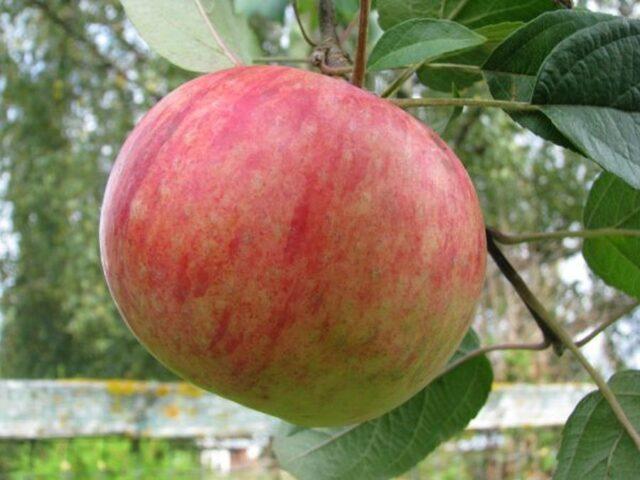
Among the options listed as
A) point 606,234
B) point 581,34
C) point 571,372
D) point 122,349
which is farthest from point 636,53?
point 122,349

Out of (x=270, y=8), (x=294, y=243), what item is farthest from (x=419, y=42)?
(x=270, y=8)

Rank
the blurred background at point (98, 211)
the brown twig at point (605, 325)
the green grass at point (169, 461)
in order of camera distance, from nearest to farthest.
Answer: the brown twig at point (605, 325) → the green grass at point (169, 461) → the blurred background at point (98, 211)

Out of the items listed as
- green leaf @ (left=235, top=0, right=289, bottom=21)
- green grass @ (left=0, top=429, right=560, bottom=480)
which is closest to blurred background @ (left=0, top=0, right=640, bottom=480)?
green grass @ (left=0, top=429, right=560, bottom=480)

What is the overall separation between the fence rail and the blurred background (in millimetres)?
312

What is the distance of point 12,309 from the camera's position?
15.6 feet

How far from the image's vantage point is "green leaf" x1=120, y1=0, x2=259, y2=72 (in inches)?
20.9

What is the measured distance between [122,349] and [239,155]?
4416mm

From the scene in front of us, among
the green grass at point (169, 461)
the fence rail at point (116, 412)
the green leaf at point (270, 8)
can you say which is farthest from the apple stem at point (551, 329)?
the fence rail at point (116, 412)

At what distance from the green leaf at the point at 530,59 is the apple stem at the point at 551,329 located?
0.10 meters

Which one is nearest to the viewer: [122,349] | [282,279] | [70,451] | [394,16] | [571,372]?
[282,279]

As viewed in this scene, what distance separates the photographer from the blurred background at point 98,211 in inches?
113

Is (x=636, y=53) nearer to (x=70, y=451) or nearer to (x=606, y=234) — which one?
(x=606, y=234)

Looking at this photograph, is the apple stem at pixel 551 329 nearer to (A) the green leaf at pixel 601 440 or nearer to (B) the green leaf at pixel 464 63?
(A) the green leaf at pixel 601 440

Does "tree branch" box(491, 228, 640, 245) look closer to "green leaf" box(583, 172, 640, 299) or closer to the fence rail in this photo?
"green leaf" box(583, 172, 640, 299)
